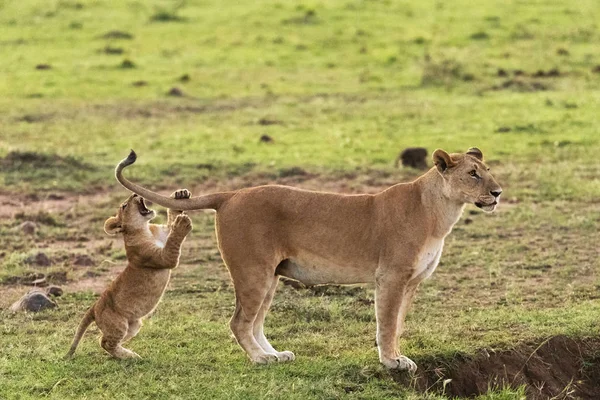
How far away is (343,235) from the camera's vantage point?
265 inches

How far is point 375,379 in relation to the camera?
21.2 ft

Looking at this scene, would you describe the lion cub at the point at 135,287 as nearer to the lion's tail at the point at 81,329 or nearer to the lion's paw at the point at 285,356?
the lion's tail at the point at 81,329

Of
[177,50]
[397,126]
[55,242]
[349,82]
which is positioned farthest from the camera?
[177,50]

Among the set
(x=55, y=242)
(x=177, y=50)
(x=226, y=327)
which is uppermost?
(x=226, y=327)

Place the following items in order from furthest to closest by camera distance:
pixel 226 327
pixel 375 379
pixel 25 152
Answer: pixel 25 152 → pixel 226 327 → pixel 375 379

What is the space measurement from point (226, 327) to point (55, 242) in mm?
3498

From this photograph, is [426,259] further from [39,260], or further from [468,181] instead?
[39,260]

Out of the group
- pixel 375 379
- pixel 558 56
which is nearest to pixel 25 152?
pixel 375 379

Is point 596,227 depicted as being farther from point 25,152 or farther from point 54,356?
point 25,152

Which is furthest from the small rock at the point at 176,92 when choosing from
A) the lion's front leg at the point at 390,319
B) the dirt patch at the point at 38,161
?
the lion's front leg at the point at 390,319

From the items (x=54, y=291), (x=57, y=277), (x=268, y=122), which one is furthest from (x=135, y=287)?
(x=268, y=122)

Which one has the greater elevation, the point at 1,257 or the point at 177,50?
the point at 1,257

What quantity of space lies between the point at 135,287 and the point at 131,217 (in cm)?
47

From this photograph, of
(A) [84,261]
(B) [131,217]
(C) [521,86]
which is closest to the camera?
(B) [131,217]
